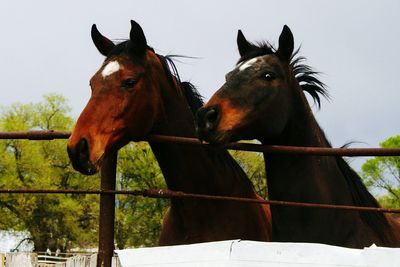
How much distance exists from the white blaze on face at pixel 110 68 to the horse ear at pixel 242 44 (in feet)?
3.04

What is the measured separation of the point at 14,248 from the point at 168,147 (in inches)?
1456

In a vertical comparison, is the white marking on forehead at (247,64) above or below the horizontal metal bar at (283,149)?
above

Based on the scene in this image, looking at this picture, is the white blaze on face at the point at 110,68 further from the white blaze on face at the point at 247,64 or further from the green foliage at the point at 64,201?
the green foliage at the point at 64,201

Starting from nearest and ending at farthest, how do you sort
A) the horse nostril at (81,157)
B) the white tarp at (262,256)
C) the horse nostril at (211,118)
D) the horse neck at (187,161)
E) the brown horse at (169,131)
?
the white tarp at (262,256), the horse nostril at (211,118), the horse nostril at (81,157), the brown horse at (169,131), the horse neck at (187,161)

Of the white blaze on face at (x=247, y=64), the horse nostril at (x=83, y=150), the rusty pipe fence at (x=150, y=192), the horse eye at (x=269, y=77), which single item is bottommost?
the rusty pipe fence at (x=150, y=192)

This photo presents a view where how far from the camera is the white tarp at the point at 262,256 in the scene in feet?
7.79

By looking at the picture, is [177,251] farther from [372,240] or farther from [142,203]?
[142,203]

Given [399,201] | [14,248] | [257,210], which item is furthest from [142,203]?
[257,210]

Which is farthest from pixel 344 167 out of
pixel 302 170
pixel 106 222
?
pixel 106 222

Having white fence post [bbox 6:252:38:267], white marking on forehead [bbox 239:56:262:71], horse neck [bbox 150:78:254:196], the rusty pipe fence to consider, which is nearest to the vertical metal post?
the rusty pipe fence

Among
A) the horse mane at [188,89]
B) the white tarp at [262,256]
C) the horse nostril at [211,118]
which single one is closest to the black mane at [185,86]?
the horse mane at [188,89]

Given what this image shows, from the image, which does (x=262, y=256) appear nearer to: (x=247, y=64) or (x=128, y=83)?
(x=247, y=64)

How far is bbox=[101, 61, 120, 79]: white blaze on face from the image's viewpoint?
469 cm

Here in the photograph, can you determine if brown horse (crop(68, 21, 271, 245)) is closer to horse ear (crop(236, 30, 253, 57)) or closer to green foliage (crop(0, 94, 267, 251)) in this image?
horse ear (crop(236, 30, 253, 57))
